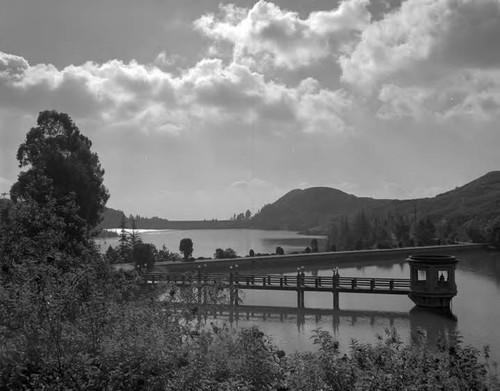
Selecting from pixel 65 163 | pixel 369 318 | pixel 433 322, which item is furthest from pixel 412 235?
pixel 65 163

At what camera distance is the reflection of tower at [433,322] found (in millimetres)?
25616

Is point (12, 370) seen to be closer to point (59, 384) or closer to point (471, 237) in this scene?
point (59, 384)

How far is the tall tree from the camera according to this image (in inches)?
1319

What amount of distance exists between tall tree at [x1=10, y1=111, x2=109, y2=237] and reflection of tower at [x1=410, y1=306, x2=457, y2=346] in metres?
20.1

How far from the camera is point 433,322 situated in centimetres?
2789

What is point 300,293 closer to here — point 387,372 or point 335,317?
point 335,317

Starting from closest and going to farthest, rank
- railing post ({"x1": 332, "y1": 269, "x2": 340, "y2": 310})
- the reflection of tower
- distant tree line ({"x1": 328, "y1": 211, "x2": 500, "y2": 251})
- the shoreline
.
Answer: the reflection of tower → railing post ({"x1": 332, "y1": 269, "x2": 340, "y2": 310}) → the shoreline → distant tree line ({"x1": 328, "y1": 211, "x2": 500, "y2": 251})

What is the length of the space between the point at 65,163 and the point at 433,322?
23.7 meters

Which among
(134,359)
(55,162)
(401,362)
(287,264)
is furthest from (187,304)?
(287,264)

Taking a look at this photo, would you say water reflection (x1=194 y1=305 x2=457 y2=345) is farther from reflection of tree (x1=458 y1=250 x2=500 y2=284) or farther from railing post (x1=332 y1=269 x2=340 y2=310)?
reflection of tree (x1=458 y1=250 x2=500 y2=284)

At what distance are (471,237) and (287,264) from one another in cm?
4631

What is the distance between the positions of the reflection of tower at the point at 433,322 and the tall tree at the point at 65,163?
792 inches

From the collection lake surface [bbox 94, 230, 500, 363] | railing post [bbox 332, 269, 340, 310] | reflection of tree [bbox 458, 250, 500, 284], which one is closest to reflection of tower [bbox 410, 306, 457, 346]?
lake surface [bbox 94, 230, 500, 363]

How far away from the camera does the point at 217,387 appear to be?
7348 mm
